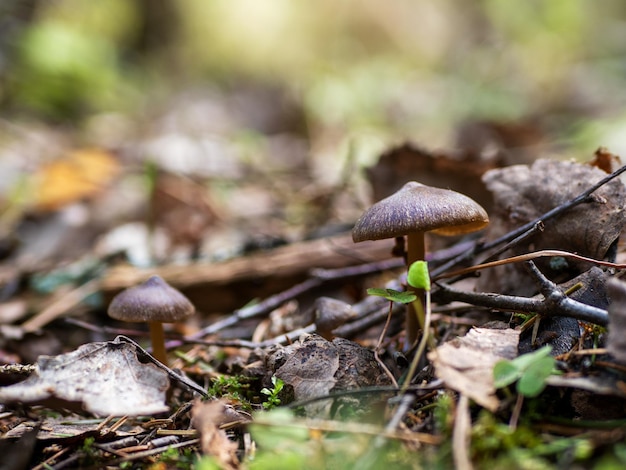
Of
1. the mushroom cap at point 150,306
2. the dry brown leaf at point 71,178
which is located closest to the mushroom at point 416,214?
the mushroom cap at point 150,306

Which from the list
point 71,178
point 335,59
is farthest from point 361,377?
point 335,59

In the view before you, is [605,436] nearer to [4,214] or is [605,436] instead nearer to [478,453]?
[478,453]

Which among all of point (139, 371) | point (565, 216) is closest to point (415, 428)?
point (139, 371)

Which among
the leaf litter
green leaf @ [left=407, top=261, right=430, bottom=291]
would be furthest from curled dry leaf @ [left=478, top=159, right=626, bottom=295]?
green leaf @ [left=407, top=261, right=430, bottom=291]

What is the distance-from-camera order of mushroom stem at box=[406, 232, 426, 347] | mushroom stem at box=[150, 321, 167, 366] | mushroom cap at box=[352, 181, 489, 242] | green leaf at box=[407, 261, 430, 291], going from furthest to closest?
mushroom stem at box=[150, 321, 167, 366]
mushroom stem at box=[406, 232, 426, 347]
mushroom cap at box=[352, 181, 489, 242]
green leaf at box=[407, 261, 430, 291]

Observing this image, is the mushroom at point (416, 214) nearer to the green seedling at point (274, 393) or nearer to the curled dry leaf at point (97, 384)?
the green seedling at point (274, 393)

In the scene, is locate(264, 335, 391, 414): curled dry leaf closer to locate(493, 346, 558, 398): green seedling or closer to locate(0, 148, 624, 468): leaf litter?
locate(0, 148, 624, 468): leaf litter

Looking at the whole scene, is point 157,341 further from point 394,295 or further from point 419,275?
point 419,275
